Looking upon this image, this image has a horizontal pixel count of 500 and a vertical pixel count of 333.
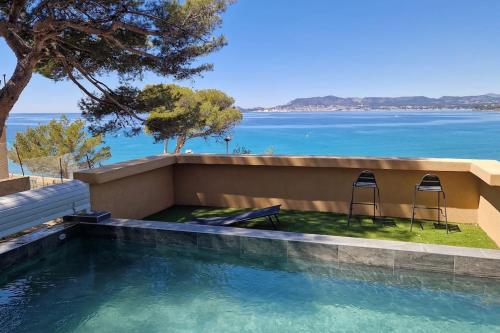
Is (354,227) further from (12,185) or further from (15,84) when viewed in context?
(12,185)

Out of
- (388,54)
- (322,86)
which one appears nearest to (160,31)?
(388,54)

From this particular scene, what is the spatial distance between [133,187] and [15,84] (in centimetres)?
319

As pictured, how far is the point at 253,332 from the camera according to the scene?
3.43 m

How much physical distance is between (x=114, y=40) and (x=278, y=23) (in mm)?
53373

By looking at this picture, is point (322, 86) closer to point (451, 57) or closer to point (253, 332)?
point (451, 57)

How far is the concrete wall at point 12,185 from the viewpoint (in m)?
8.09

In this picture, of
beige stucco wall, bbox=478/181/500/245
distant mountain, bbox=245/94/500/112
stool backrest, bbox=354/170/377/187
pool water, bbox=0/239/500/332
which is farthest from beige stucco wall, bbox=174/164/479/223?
distant mountain, bbox=245/94/500/112

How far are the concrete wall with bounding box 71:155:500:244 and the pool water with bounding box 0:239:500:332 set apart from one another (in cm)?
164

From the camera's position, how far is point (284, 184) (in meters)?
7.36

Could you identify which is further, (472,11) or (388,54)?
(388,54)

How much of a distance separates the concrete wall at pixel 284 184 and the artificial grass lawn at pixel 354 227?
207mm

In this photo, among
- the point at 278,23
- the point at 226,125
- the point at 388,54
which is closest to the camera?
the point at 226,125

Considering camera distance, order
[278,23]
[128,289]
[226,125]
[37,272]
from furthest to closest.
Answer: [278,23] → [226,125] → [37,272] → [128,289]

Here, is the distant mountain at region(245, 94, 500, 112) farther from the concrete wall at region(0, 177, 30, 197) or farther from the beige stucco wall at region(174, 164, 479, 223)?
the concrete wall at region(0, 177, 30, 197)
